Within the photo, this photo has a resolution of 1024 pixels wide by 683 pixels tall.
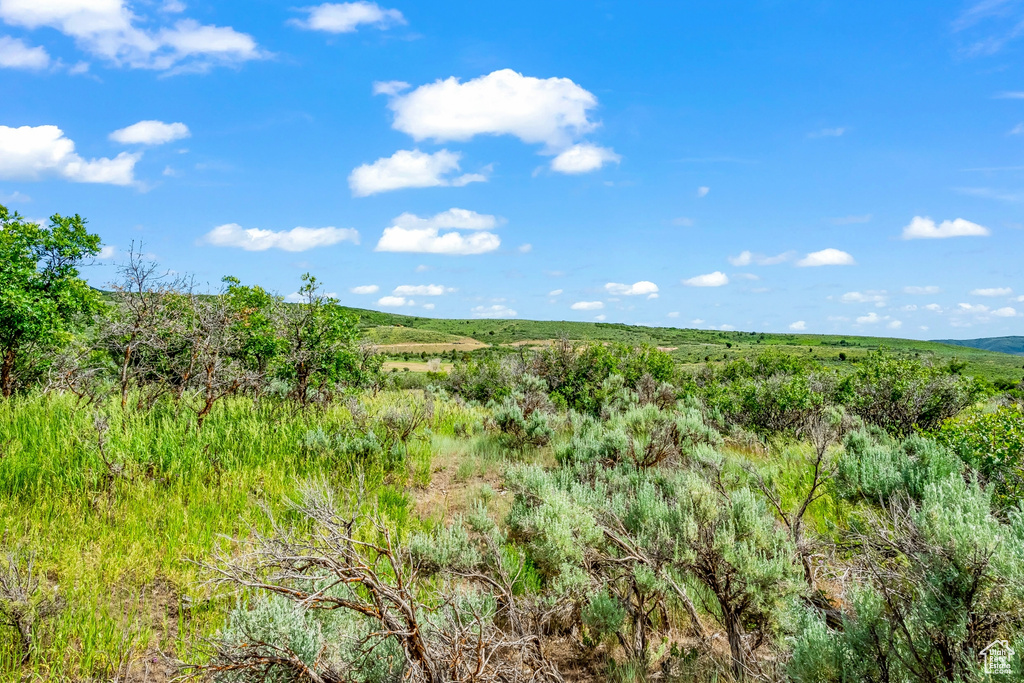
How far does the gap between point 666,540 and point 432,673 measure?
225cm

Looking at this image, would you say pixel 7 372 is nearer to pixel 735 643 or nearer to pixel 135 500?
pixel 135 500

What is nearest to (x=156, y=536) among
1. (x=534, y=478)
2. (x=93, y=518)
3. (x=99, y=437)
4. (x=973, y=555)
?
(x=93, y=518)

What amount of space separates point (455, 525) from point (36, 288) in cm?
1147

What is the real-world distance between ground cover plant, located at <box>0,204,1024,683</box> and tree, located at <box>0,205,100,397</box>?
0.07m

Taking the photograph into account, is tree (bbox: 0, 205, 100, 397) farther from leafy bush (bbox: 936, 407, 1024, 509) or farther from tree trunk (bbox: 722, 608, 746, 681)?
leafy bush (bbox: 936, 407, 1024, 509)

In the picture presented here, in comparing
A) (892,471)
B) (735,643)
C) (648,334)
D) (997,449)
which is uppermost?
(648,334)

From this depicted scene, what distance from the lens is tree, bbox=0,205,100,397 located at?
10191mm

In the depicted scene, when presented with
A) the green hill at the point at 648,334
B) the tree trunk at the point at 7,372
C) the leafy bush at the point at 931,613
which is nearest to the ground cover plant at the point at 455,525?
the leafy bush at the point at 931,613

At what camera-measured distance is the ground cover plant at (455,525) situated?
2613 millimetres

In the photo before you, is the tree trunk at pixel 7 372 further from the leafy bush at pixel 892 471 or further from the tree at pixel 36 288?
the leafy bush at pixel 892 471

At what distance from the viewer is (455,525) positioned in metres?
5.25

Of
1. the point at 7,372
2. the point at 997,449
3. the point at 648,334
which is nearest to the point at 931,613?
the point at 997,449

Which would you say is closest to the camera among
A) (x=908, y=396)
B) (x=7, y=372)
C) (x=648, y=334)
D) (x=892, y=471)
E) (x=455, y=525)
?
(x=455, y=525)

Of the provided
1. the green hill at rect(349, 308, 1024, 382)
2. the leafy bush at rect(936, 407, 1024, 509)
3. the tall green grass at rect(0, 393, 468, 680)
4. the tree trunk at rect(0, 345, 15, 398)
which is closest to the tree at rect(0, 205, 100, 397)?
the tree trunk at rect(0, 345, 15, 398)
